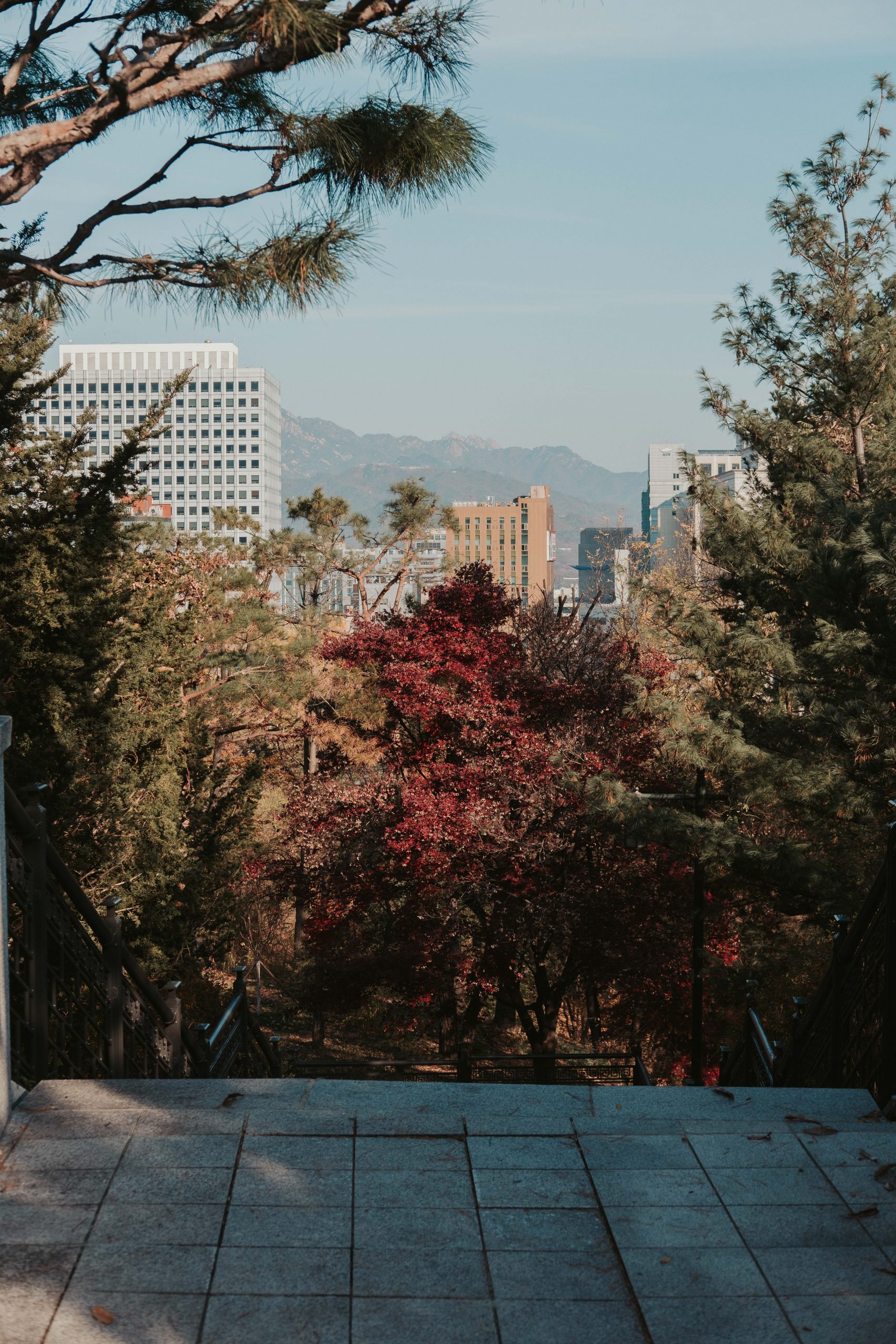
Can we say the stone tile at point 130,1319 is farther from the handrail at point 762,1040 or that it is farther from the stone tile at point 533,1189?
the handrail at point 762,1040

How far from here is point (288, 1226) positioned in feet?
10.5

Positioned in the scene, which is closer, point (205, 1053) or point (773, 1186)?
point (773, 1186)

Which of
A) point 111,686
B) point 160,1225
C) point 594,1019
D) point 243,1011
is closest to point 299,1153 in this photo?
point 160,1225

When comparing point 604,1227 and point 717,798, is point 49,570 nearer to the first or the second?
point 717,798

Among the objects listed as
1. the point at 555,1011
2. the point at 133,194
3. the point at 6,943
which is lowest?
the point at 555,1011

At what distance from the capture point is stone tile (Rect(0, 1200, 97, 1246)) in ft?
10.2

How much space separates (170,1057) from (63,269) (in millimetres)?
4362

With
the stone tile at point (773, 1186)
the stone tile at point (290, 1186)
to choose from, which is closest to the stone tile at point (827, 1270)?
the stone tile at point (773, 1186)

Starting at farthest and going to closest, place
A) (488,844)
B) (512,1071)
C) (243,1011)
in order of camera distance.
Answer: (512,1071) → (488,844) → (243,1011)

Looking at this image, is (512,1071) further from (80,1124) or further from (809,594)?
(80,1124)

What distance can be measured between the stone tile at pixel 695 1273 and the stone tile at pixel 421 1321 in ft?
1.46

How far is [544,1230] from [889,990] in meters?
1.62

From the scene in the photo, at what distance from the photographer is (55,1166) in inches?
138

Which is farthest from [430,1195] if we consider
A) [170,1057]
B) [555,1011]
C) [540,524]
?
[540,524]
